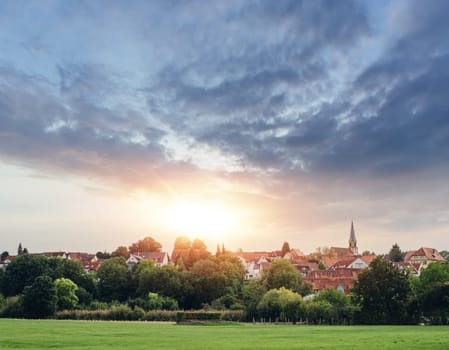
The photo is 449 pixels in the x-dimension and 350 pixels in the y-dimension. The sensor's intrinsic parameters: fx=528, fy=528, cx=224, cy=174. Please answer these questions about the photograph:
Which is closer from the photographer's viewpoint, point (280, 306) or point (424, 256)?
point (280, 306)

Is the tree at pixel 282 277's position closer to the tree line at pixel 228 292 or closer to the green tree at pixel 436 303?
the tree line at pixel 228 292

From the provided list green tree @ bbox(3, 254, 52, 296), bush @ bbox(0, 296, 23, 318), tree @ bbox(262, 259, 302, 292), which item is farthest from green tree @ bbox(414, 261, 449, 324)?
green tree @ bbox(3, 254, 52, 296)

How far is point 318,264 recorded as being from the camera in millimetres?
197875

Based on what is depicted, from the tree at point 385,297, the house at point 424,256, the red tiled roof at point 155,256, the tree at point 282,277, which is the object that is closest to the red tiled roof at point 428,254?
the house at point 424,256

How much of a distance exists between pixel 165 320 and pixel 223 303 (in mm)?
17745

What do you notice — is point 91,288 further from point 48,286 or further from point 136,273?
point 48,286

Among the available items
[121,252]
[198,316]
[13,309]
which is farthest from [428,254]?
[13,309]

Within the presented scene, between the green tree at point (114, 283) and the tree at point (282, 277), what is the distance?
3265 centimetres

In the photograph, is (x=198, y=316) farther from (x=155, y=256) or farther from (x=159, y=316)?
(x=155, y=256)

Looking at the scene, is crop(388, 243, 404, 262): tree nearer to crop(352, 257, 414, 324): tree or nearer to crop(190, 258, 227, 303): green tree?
crop(190, 258, 227, 303): green tree

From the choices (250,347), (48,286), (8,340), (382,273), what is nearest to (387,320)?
(382,273)

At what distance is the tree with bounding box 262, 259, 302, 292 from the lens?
109m

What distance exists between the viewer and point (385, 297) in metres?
75.4

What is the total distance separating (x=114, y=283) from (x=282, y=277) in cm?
3944
